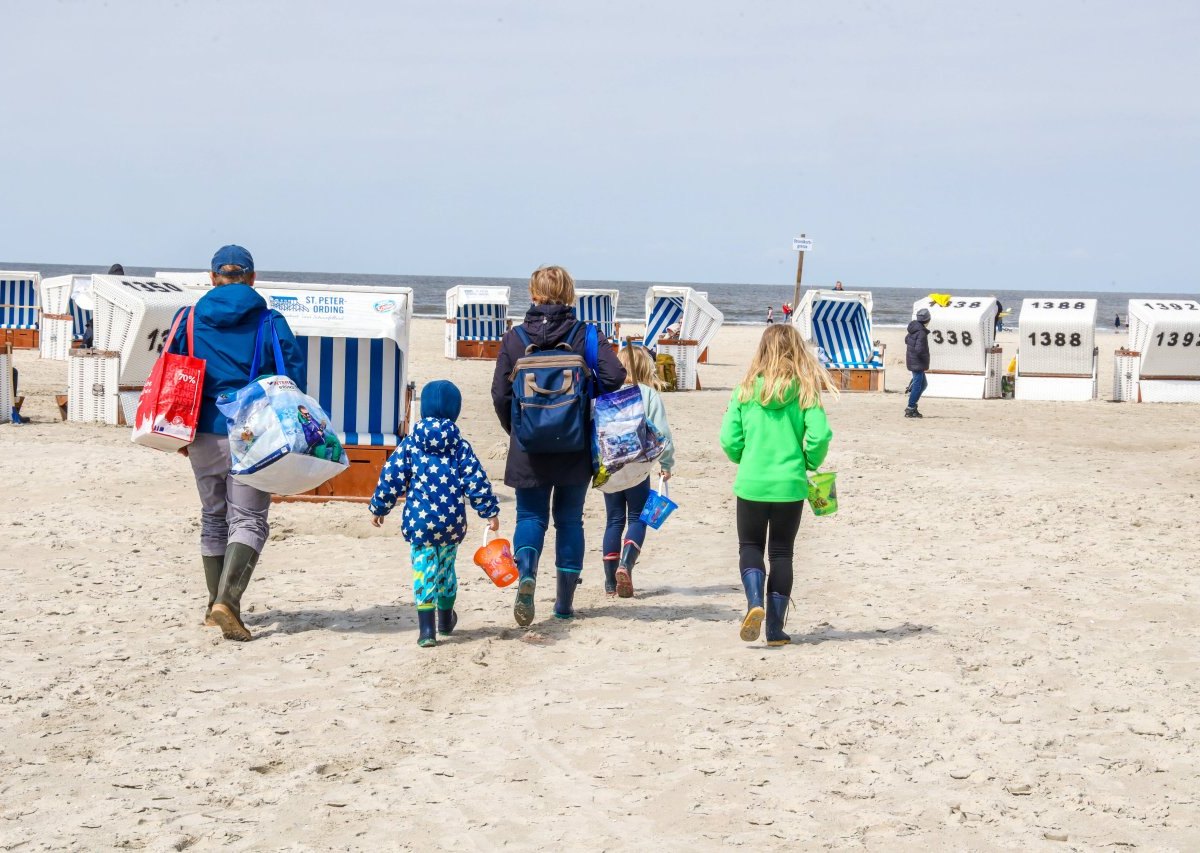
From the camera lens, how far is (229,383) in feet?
19.8

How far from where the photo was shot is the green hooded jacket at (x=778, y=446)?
5.86 meters

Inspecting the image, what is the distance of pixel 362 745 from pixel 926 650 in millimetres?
2793

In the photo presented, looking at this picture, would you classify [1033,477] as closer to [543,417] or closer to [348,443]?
[348,443]

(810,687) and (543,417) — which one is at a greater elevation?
(543,417)

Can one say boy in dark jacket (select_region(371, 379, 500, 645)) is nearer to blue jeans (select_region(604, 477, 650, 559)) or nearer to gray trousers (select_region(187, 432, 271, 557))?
gray trousers (select_region(187, 432, 271, 557))

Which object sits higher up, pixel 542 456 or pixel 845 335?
pixel 845 335

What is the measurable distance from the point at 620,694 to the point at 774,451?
139cm

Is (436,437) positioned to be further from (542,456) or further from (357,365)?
(357,365)

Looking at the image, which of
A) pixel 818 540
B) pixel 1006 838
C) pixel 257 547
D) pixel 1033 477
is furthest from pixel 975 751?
pixel 1033 477

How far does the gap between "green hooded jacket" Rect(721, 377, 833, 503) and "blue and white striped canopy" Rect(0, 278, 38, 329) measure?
24.1m

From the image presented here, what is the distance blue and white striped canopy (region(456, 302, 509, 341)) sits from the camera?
27297mm

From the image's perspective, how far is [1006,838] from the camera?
390 cm

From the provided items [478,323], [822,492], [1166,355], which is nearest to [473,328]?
[478,323]

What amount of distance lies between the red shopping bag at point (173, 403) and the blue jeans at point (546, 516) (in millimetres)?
1599
